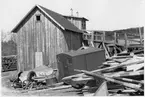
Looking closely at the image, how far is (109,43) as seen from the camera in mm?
21109

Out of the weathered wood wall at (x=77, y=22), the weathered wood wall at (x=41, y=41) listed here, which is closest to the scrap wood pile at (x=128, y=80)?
the weathered wood wall at (x=41, y=41)

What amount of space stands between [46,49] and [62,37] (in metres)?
2.09

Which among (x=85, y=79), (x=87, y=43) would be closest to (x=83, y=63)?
(x=85, y=79)

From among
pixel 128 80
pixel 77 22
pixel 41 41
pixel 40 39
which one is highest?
pixel 77 22

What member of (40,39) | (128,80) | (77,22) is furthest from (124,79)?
(77,22)

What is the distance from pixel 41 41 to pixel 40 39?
23 centimetres

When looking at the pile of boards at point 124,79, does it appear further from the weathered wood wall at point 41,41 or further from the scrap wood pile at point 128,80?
the weathered wood wall at point 41,41

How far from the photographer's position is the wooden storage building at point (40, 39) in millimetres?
19328

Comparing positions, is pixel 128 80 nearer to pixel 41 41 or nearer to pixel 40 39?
pixel 41 41

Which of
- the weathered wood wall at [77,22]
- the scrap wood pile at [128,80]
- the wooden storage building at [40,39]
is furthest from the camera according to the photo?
the weathered wood wall at [77,22]

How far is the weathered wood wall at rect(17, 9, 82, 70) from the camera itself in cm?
1934

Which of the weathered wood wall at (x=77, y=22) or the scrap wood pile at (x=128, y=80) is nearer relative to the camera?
the scrap wood pile at (x=128, y=80)

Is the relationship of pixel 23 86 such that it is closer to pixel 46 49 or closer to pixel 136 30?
pixel 46 49

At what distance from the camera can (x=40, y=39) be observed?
20.0 metres
